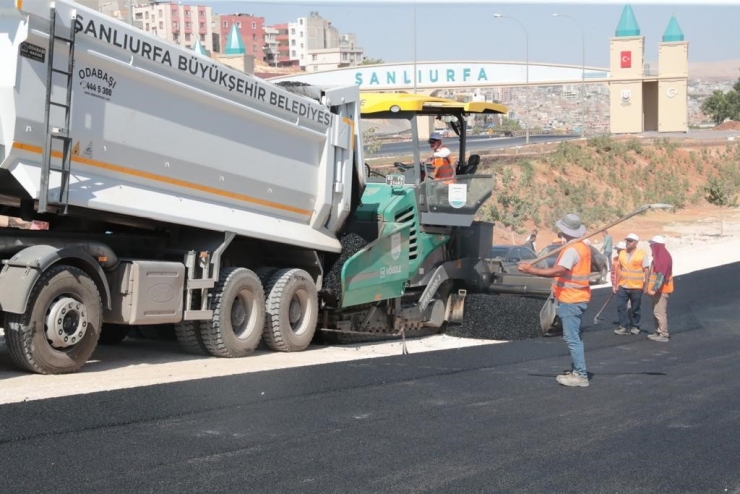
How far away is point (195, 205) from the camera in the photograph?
31.3ft

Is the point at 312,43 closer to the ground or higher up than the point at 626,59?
higher up

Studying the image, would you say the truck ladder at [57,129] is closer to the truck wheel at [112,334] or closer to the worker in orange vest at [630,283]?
the truck wheel at [112,334]

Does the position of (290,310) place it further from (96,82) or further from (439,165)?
(96,82)

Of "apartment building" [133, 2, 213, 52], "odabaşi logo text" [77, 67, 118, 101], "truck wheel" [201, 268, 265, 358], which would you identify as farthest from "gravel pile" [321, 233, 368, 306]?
"apartment building" [133, 2, 213, 52]

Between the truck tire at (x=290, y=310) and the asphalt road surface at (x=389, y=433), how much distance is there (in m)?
1.28

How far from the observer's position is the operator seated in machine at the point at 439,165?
40.5 ft

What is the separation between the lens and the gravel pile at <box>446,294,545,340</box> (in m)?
12.7

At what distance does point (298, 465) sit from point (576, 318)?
3779 mm

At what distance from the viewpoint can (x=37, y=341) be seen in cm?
822

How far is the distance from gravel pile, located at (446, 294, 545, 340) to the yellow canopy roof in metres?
2.38

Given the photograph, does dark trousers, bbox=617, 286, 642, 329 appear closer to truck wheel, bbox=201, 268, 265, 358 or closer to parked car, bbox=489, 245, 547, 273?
truck wheel, bbox=201, 268, 265, 358

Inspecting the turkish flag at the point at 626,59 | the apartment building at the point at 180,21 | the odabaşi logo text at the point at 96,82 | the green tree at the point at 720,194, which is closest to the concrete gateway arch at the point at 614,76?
the turkish flag at the point at 626,59

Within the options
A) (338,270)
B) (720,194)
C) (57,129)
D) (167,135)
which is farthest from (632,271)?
(720,194)

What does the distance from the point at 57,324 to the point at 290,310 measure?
304cm
